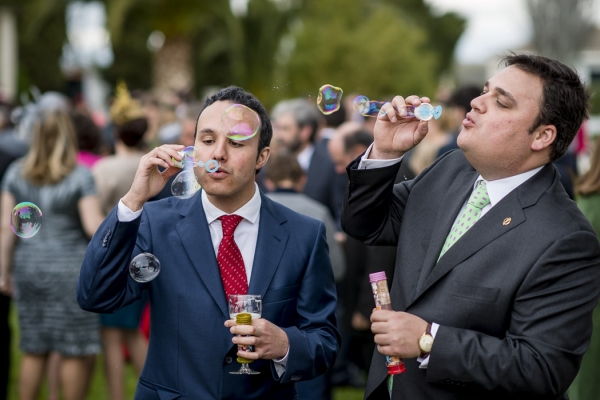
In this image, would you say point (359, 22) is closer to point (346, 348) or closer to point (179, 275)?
point (346, 348)

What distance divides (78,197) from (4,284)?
3.24ft

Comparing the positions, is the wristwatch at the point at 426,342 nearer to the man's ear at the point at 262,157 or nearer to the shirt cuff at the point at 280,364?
the shirt cuff at the point at 280,364

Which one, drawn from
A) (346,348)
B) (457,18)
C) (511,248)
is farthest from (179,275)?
(457,18)

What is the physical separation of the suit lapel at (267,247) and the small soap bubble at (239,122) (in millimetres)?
377

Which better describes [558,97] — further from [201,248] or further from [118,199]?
[118,199]

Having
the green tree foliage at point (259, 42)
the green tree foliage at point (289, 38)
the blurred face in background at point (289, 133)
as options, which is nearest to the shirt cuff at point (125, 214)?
the blurred face in background at point (289, 133)

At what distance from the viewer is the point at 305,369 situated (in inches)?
127

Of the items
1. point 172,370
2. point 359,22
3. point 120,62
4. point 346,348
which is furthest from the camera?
point 120,62

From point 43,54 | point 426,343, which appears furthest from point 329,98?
point 43,54

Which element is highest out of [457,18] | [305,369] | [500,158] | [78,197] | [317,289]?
[457,18]

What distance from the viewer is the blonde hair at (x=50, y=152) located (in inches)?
233

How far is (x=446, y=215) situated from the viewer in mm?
3219

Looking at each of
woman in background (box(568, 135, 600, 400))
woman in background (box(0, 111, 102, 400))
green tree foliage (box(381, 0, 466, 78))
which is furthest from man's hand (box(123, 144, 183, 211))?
green tree foliage (box(381, 0, 466, 78))

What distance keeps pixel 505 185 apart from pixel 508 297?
0.47m
